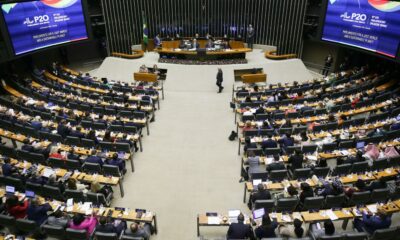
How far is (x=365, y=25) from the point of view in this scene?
18016 millimetres

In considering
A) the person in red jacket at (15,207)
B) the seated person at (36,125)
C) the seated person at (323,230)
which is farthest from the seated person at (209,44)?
the person in red jacket at (15,207)

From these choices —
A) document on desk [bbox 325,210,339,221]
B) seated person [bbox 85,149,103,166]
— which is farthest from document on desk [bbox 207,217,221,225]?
seated person [bbox 85,149,103,166]

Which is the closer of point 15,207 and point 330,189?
point 15,207

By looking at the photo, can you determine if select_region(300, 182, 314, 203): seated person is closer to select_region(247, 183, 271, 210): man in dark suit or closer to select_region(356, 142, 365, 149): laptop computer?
select_region(247, 183, 271, 210): man in dark suit

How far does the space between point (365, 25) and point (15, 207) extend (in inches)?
737

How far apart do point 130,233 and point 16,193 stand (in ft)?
13.7

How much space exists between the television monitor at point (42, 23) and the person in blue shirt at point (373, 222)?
18.8 metres

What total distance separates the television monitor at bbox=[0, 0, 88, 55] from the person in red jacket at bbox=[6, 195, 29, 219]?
12169mm

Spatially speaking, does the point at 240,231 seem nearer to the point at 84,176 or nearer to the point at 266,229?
the point at 266,229

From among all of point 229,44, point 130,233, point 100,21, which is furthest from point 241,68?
point 130,233

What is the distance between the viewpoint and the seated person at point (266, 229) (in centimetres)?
835

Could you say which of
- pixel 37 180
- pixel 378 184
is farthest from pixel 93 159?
pixel 378 184

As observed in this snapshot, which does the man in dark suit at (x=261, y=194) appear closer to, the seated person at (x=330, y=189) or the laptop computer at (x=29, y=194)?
the seated person at (x=330, y=189)

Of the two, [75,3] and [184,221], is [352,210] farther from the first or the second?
[75,3]
